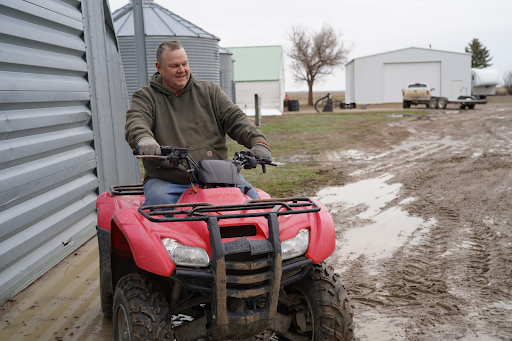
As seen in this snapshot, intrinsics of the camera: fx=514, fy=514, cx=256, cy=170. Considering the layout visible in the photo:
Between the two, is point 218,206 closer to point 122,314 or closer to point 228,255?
point 228,255

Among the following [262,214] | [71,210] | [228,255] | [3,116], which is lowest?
[71,210]

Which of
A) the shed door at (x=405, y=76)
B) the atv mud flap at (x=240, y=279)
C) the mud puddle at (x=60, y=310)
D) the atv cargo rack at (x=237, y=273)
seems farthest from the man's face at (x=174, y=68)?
the shed door at (x=405, y=76)

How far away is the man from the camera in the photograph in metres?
3.24

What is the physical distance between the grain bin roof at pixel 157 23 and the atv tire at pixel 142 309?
19.4 m

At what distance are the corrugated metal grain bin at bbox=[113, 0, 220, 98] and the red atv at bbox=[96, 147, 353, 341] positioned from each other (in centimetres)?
1782

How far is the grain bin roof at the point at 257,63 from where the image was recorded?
128ft

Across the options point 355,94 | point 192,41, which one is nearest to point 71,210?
point 192,41

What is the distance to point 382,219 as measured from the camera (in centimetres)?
650

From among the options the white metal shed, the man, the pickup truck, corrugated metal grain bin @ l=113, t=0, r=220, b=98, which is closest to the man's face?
the man

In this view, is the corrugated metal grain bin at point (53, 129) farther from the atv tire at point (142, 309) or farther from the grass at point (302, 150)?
the grass at point (302, 150)

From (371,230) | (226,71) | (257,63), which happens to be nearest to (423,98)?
(226,71)

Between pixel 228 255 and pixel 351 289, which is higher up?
pixel 228 255

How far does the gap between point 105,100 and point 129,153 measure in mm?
1062

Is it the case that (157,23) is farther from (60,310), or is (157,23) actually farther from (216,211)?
(216,211)
